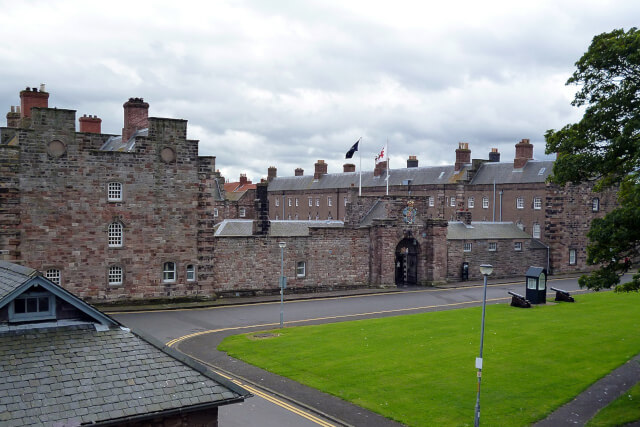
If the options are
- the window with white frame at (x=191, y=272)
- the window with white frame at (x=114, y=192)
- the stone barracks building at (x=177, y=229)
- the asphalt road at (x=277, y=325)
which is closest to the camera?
the asphalt road at (x=277, y=325)

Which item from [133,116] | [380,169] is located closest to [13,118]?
[133,116]

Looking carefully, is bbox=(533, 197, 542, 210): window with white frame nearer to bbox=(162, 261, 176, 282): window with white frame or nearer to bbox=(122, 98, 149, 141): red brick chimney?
bbox=(162, 261, 176, 282): window with white frame

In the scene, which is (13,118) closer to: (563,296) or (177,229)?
(177,229)

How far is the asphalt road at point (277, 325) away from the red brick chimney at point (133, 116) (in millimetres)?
13072

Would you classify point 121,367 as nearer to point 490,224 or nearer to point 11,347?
point 11,347

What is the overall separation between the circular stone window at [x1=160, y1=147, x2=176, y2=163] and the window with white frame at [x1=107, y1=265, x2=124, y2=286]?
6954 mm

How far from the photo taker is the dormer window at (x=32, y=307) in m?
10.8

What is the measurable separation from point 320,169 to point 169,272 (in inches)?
2206

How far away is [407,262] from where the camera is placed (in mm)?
46625

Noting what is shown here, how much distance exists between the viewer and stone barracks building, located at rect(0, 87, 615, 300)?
3086 cm

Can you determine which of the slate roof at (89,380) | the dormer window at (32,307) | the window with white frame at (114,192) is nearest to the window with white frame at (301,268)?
the window with white frame at (114,192)

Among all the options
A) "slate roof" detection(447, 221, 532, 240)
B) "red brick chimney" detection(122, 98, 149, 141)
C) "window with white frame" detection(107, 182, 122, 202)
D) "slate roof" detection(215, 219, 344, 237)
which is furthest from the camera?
"slate roof" detection(447, 221, 532, 240)

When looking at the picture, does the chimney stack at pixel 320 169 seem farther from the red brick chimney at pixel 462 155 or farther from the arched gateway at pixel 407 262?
the arched gateway at pixel 407 262

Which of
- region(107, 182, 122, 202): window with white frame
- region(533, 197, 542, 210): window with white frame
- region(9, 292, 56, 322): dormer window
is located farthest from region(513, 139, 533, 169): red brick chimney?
region(9, 292, 56, 322): dormer window
